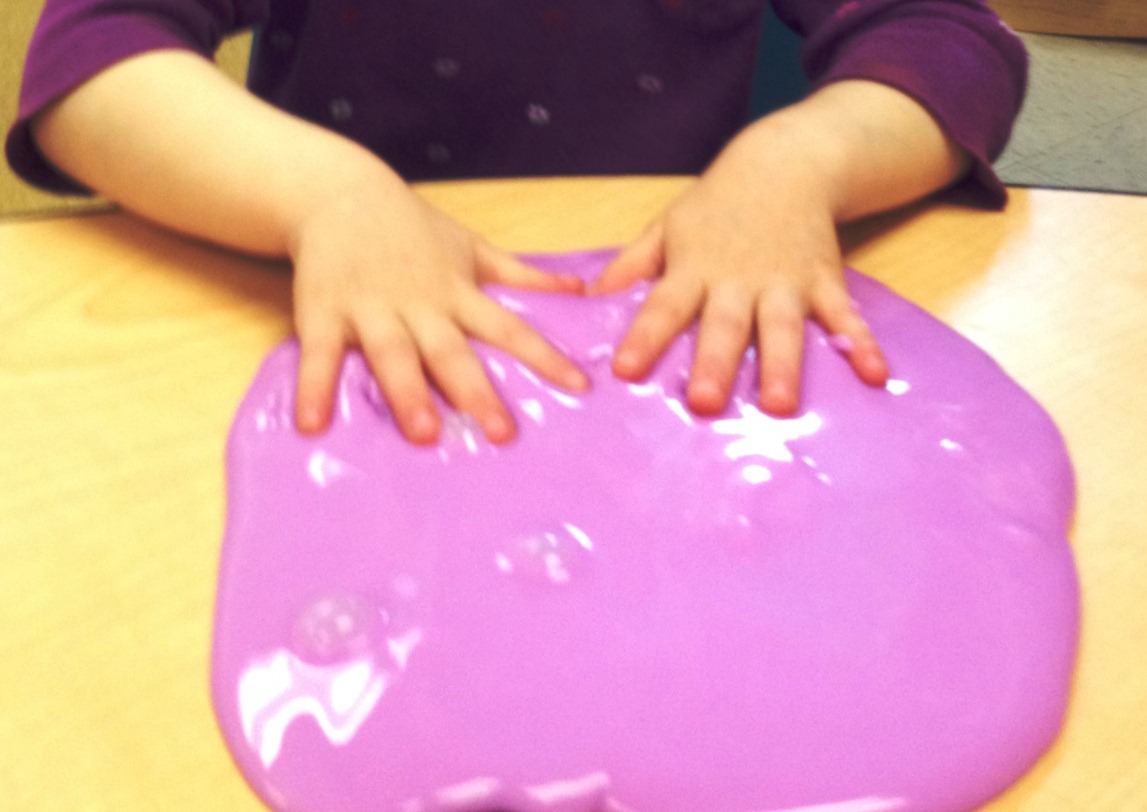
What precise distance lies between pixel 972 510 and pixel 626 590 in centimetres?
13

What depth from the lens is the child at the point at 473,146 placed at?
389mm

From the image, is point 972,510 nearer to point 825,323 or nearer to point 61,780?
point 825,323

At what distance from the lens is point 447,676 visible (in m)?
0.28

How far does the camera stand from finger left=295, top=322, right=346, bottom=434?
0.35 metres

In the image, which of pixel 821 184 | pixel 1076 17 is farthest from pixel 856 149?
pixel 1076 17

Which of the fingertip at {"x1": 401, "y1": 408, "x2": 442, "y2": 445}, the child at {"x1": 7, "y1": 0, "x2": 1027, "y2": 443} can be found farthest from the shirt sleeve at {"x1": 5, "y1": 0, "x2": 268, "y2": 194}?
the fingertip at {"x1": 401, "y1": 408, "x2": 442, "y2": 445}

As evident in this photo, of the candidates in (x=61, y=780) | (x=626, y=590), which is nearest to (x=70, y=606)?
(x=61, y=780)

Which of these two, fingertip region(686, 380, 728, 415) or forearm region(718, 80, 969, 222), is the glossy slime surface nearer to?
fingertip region(686, 380, 728, 415)

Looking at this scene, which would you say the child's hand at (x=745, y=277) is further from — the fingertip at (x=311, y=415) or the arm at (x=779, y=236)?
the fingertip at (x=311, y=415)

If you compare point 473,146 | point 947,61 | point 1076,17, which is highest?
point 947,61

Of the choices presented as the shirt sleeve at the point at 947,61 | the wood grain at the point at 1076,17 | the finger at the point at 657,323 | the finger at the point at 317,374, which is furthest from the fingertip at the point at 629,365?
the wood grain at the point at 1076,17

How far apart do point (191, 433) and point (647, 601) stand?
0.60 feet

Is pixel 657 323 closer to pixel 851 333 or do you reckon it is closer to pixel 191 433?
pixel 851 333

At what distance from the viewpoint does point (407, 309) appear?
394 millimetres
